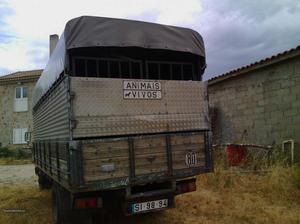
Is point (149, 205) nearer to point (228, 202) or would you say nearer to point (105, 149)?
point (105, 149)

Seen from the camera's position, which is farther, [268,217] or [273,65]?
[273,65]

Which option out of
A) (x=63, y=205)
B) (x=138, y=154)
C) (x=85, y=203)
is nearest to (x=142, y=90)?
(x=138, y=154)

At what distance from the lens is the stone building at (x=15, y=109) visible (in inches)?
1138

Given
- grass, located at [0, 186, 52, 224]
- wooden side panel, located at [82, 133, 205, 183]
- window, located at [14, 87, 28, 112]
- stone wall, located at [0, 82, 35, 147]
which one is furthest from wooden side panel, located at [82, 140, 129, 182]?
window, located at [14, 87, 28, 112]

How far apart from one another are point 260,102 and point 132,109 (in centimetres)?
710

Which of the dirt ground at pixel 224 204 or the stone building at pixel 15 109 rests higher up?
the stone building at pixel 15 109

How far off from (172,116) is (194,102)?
0.47 meters

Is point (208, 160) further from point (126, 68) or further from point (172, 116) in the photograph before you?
point (126, 68)

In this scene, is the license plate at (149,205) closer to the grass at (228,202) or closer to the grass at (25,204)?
the grass at (228,202)

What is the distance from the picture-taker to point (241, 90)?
12.2 metres

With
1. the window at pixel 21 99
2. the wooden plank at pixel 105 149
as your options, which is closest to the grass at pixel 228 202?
the wooden plank at pixel 105 149

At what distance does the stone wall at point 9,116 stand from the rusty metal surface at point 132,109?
82.5 feet

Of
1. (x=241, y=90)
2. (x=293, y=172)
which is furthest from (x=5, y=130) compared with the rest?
(x=293, y=172)

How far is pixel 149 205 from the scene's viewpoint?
536 centimetres
